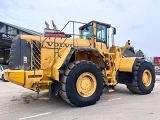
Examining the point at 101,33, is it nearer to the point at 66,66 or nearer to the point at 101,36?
the point at 101,36

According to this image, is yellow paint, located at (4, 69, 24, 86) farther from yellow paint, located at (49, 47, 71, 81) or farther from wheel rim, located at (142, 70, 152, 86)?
wheel rim, located at (142, 70, 152, 86)

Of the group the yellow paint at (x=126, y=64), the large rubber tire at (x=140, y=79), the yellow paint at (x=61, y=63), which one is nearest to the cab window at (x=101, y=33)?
the yellow paint at (x=61, y=63)

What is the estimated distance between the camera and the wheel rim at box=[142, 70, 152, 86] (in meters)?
8.81

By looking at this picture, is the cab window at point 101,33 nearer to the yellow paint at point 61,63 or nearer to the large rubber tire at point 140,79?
the yellow paint at point 61,63

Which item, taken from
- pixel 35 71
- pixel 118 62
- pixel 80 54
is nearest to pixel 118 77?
pixel 118 62

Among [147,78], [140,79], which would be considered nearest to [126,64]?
[140,79]

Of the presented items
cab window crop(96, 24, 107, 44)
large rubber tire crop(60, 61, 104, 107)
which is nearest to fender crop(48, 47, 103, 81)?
large rubber tire crop(60, 61, 104, 107)

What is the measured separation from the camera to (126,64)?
8.57m

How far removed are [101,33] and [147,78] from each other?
254cm

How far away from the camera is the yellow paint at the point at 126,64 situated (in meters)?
8.46

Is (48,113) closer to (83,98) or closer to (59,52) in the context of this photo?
(83,98)

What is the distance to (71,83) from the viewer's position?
645 centimetres

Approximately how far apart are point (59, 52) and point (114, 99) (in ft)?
8.11

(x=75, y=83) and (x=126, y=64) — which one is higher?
(x=126, y=64)
